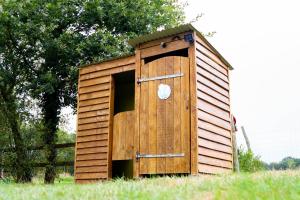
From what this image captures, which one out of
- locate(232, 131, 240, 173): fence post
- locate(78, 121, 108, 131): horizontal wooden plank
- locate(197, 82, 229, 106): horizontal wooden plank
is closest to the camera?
locate(197, 82, 229, 106): horizontal wooden plank

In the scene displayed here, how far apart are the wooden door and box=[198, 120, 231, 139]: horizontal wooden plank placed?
1.26 feet

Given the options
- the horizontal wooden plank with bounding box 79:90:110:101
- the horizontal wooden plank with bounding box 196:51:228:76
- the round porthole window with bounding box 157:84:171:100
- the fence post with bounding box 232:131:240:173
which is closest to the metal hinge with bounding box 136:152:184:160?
the round porthole window with bounding box 157:84:171:100

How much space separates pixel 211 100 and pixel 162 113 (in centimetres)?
136

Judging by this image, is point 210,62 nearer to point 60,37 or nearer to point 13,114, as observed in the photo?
point 60,37

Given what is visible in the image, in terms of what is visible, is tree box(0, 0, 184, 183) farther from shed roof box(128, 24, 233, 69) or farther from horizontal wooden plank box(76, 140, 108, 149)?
shed roof box(128, 24, 233, 69)

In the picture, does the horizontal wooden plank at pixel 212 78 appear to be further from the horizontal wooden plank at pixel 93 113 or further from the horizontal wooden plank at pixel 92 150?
the horizontal wooden plank at pixel 92 150

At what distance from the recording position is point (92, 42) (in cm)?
1595

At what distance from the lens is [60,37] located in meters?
15.8

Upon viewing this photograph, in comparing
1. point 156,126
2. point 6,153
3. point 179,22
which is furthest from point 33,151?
point 179,22

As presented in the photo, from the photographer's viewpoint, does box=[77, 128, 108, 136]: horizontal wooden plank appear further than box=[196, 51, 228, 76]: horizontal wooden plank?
Yes

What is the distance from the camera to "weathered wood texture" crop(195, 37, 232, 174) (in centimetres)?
950

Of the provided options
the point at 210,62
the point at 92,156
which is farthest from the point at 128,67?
the point at 92,156

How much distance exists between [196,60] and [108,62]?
273 cm

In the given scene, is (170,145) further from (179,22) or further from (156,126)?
(179,22)
